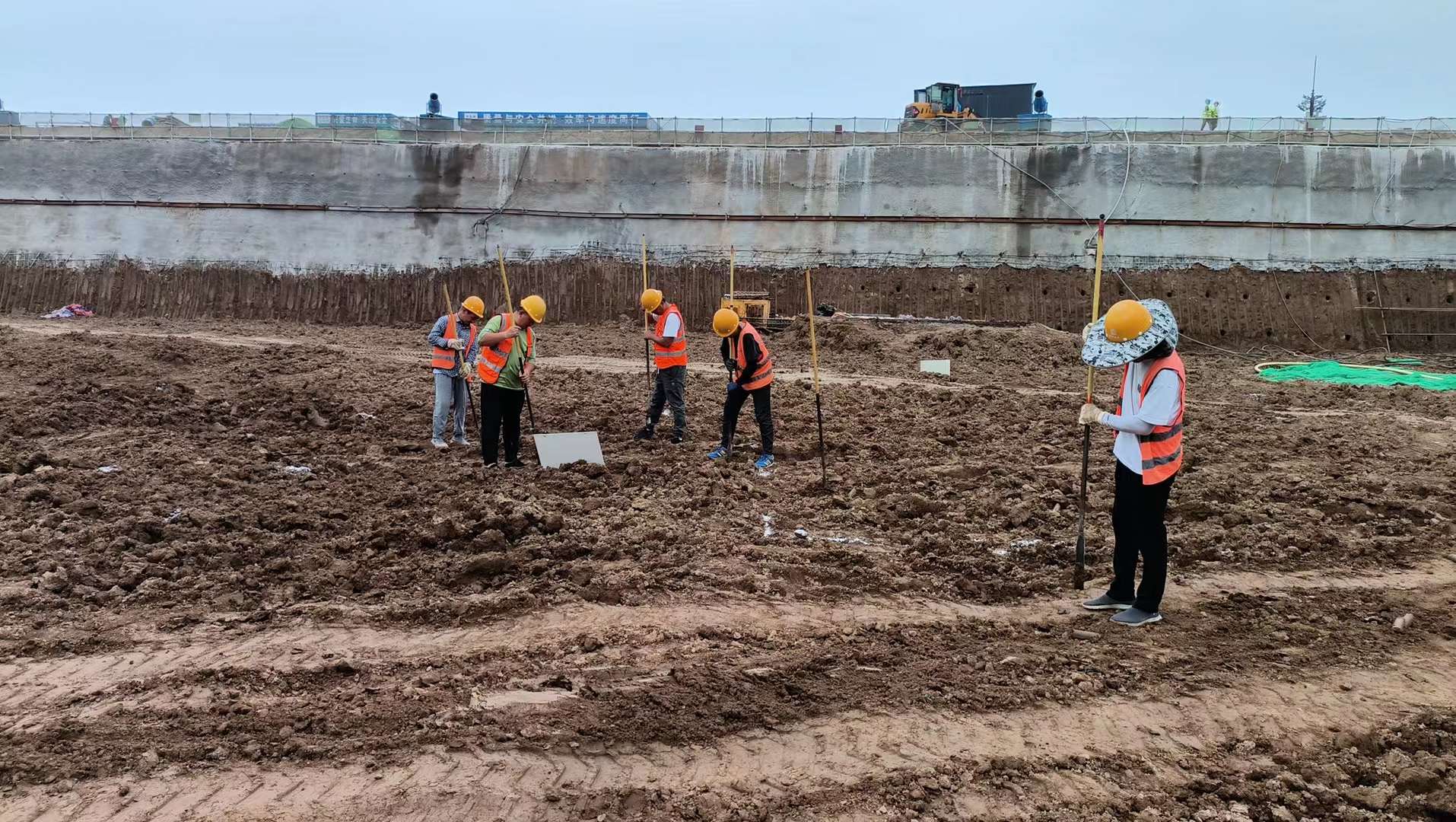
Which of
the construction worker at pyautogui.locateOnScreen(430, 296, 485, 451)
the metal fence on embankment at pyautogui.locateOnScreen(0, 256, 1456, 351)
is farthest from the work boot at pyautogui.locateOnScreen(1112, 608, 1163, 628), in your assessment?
the metal fence on embankment at pyautogui.locateOnScreen(0, 256, 1456, 351)

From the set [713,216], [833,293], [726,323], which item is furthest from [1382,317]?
[726,323]

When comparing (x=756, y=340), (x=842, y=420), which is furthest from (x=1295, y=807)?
(x=842, y=420)

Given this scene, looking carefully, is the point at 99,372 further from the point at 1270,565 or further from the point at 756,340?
the point at 1270,565

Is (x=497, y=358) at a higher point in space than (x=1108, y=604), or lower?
higher

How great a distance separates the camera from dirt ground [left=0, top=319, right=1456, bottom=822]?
3609mm

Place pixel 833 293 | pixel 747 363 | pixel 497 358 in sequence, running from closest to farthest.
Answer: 1. pixel 497 358
2. pixel 747 363
3. pixel 833 293

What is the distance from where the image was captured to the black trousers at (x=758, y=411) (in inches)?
351

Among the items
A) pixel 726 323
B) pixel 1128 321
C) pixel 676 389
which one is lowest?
pixel 676 389

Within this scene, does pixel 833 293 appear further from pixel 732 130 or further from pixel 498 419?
pixel 498 419

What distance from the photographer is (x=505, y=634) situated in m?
5.01

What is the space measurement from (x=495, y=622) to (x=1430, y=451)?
9.13 metres

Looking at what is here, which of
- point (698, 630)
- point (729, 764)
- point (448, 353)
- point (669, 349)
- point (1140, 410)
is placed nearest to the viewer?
point (729, 764)

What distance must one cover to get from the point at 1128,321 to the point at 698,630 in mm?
2697

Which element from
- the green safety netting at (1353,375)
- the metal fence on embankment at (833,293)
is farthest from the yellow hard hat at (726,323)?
the metal fence on embankment at (833,293)
